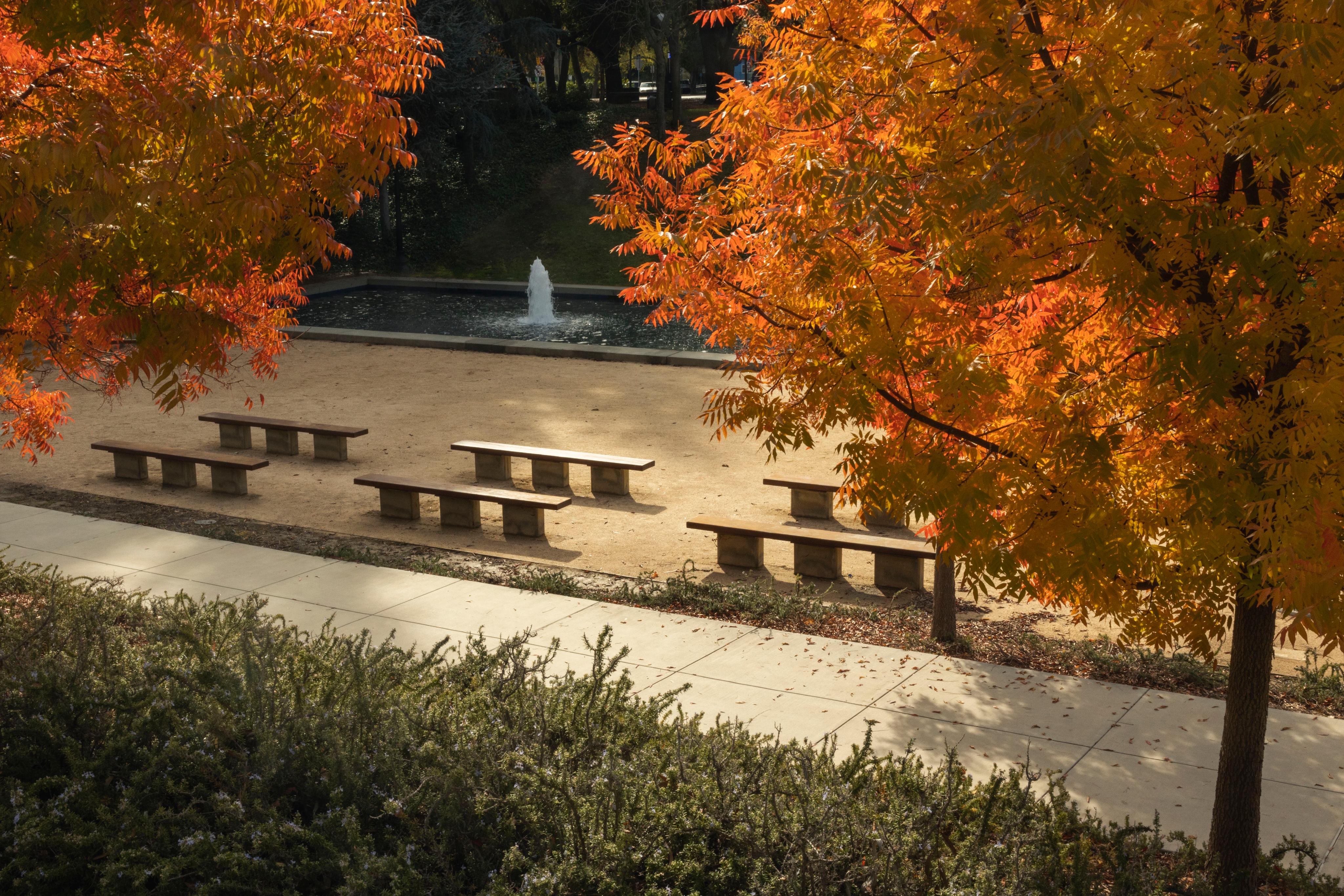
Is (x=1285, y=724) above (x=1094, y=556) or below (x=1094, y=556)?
below

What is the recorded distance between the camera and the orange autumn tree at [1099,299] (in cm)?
328

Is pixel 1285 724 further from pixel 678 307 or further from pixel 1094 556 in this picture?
pixel 678 307

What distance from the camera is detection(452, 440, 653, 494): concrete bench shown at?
11.2 meters

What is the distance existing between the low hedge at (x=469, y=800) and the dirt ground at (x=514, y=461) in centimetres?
340

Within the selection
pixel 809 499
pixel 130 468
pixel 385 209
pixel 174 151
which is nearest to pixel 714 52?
pixel 385 209

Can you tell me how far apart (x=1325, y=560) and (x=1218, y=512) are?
323mm

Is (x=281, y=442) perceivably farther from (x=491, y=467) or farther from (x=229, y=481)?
(x=491, y=467)

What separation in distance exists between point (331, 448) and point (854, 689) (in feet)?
27.4

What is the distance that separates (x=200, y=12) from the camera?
4797 mm

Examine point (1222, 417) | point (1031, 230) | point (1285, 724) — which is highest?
point (1031, 230)

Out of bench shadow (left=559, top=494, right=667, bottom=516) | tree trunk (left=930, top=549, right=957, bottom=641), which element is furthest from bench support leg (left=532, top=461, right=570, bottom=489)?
tree trunk (left=930, top=549, right=957, bottom=641)

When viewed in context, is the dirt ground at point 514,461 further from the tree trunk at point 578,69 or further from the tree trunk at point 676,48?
the tree trunk at point 578,69

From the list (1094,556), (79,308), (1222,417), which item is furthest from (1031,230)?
(79,308)

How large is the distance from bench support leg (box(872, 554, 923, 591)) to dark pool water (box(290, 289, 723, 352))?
11294 mm
